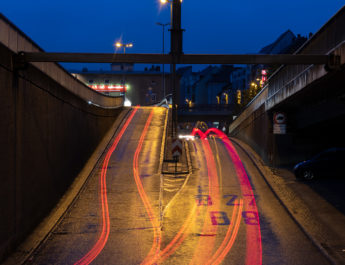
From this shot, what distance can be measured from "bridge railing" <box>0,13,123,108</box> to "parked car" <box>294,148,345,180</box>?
12.7m

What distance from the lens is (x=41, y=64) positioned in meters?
16.8

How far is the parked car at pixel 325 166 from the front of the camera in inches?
932

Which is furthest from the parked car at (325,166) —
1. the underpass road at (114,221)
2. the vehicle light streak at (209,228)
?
the underpass road at (114,221)

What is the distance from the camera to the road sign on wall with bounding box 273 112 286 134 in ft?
85.2

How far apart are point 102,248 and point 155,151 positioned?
726 inches

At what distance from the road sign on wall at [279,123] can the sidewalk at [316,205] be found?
238cm

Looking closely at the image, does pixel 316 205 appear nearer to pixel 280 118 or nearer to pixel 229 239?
pixel 229 239

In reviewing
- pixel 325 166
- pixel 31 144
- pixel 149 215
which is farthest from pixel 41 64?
pixel 325 166

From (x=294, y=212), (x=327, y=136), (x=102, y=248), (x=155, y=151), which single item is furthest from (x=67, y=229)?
(x=327, y=136)

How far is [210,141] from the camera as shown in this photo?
39.9m

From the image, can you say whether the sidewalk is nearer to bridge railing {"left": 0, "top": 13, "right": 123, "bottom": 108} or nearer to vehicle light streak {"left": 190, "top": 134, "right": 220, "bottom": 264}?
vehicle light streak {"left": 190, "top": 134, "right": 220, "bottom": 264}

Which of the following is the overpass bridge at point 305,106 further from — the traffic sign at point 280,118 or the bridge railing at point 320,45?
the traffic sign at point 280,118

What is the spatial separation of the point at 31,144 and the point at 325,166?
51.1 feet

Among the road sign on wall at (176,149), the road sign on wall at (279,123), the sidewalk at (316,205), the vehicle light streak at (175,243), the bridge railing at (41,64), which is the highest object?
the bridge railing at (41,64)
